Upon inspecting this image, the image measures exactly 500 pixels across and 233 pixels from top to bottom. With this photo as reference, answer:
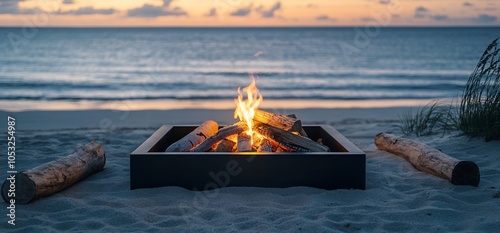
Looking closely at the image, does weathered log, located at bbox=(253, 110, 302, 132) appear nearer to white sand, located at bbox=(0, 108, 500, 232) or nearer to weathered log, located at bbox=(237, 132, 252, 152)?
weathered log, located at bbox=(237, 132, 252, 152)

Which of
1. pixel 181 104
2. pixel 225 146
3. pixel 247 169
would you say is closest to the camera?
pixel 247 169

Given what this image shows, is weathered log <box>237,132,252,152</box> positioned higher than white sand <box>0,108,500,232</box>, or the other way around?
weathered log <box>237,132,252,152</box>

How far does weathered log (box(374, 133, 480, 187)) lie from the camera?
16.2 feet

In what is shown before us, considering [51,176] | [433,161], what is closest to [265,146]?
[433,161]

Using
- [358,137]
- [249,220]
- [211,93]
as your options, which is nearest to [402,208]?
[249,220]

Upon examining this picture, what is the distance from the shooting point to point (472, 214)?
4.23 metres

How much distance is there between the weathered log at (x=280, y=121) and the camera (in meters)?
5.47

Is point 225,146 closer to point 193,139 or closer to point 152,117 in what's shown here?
point 193,139

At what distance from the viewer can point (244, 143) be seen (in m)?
5.18

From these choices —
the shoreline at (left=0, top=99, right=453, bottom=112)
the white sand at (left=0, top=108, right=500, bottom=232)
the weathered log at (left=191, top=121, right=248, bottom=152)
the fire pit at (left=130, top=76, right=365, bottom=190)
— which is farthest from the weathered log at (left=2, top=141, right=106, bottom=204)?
the shoreline at (left=0, top=99, right=453, bottom=112)

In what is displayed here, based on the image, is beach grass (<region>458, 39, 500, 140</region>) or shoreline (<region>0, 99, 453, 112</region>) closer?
beach grass (<region>458, 39, 500, 140</region>)

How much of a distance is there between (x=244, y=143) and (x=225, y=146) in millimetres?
190

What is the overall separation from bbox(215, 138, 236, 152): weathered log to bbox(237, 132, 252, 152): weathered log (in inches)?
3.8

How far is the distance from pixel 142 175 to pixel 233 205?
2.95 feet
